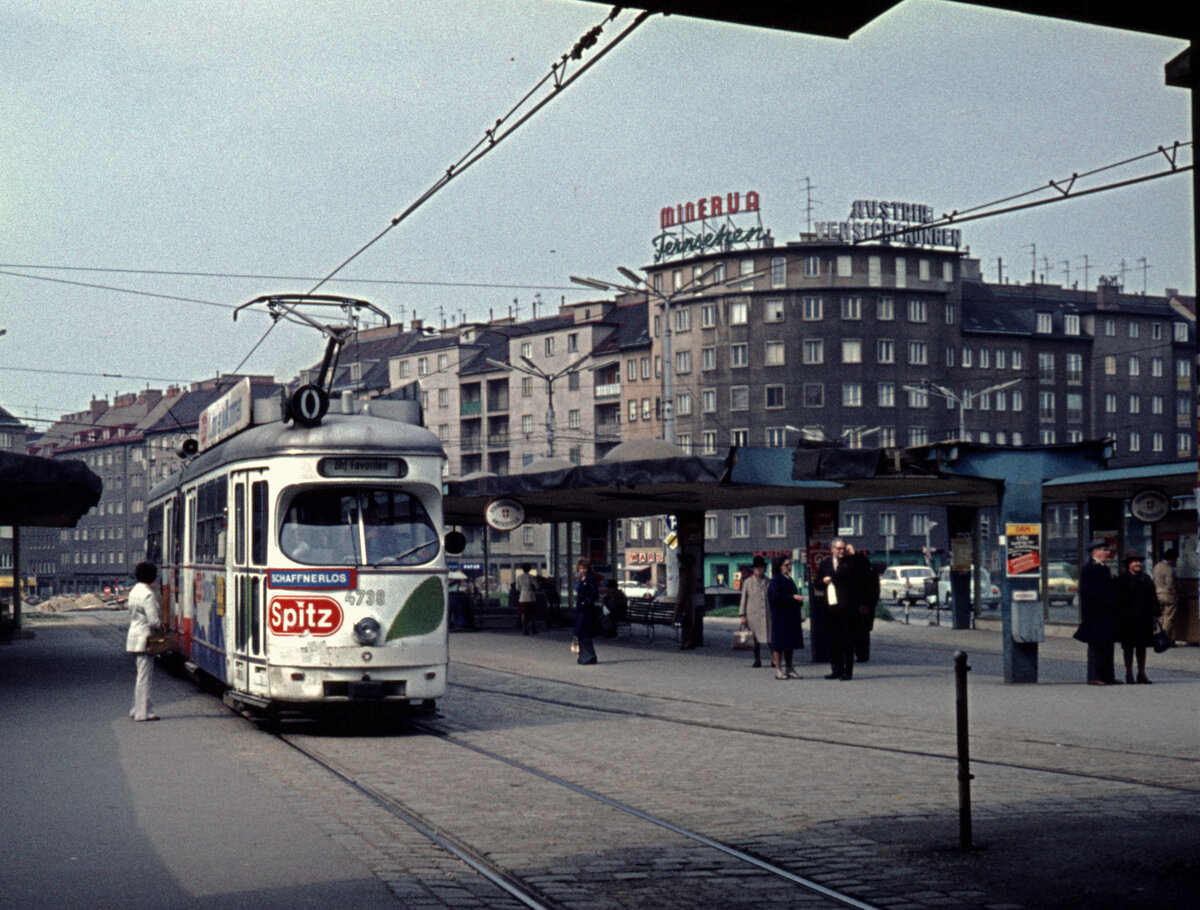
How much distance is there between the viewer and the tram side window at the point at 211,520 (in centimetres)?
1767

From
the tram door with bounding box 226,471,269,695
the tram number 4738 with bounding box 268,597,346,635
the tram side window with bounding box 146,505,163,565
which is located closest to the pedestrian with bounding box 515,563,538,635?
the tram side window with bounding box 146,505,163,565

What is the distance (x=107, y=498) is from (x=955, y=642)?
138736 mm

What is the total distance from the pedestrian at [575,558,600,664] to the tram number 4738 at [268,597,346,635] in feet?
33.9

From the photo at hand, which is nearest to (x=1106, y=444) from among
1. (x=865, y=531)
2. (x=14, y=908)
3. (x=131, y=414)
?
(x=14, y=908)

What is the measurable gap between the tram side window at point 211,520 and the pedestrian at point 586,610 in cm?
708

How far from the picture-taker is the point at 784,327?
95438 millimetres

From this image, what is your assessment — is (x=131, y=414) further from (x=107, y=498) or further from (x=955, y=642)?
(x=955, y=642)

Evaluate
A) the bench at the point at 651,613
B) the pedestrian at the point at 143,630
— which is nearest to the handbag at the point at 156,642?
the pedestrian at the point at 143,630

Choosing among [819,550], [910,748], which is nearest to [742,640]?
[819,550]

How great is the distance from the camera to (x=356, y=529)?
1571cm

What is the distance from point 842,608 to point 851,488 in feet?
13.9

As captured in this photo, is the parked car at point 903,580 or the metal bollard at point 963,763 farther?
the parked car at point 903,580

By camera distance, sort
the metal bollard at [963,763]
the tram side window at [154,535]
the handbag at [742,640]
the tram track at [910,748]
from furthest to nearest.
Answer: the handbag at [742,640], the tram side window at [154,535], the tram track at [910,748], the metal bollard at [963,763]

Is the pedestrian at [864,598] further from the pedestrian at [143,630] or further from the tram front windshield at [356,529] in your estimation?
the pedestrian at [143,630]
